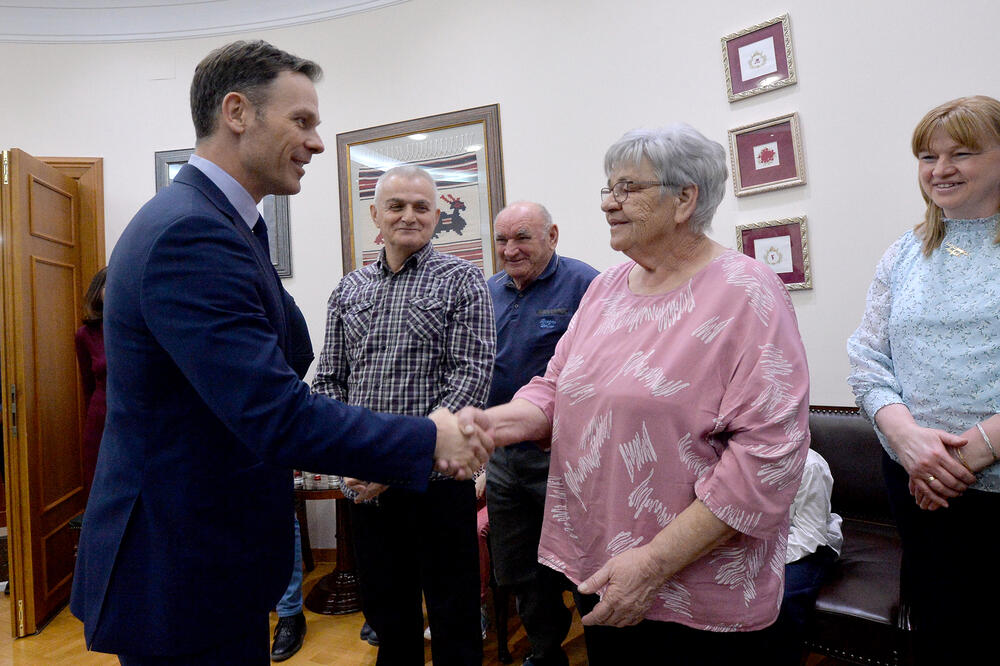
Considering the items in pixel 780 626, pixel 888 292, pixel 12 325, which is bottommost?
pixel 780 626

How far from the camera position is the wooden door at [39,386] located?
3.00 metres

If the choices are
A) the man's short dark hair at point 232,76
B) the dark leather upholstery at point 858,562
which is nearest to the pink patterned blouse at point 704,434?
the man's short dark hair at point 232,76

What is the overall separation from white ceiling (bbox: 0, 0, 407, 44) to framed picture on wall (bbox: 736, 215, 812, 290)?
2.85 meters

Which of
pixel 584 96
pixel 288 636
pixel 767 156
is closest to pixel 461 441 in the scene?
pixel 288 636

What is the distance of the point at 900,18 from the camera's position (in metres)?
2.50

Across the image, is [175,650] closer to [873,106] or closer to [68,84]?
[873,106]

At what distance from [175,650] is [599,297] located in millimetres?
1004

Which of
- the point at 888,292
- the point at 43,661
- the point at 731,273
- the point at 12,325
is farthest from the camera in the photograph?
the point at 12,325

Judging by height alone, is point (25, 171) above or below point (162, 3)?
below

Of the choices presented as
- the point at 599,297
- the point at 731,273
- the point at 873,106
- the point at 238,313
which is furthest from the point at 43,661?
the point at 873,106

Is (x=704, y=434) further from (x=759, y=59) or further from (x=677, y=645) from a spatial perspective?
(x=759, y=59)

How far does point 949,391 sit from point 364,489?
140 cm

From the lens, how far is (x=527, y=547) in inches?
91.0

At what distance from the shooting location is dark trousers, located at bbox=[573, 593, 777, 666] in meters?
1.10
